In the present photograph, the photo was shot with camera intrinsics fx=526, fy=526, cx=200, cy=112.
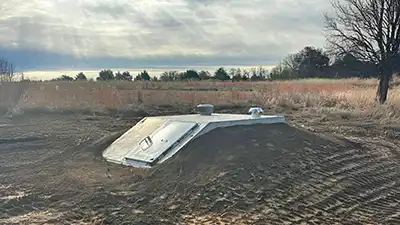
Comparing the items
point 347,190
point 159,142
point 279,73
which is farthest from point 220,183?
point 279,73

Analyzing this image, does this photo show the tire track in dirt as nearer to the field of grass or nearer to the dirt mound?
the dirt mound

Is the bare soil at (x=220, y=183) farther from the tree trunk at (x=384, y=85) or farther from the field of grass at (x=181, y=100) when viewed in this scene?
the tree trunk at (x=384, y=85)

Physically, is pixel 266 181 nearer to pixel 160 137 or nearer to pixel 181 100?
pixel 160 137

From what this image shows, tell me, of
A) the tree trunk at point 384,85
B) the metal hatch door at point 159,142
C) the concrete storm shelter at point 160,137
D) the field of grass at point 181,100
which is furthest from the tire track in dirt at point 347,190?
the tree trunk at point 384,85

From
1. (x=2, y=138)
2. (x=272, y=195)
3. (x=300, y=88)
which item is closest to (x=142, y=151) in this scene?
(x=272, y=195)

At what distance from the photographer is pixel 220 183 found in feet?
21.1

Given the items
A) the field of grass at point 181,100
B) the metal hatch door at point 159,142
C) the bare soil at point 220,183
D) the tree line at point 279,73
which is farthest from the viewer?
the tree line at point 279,73

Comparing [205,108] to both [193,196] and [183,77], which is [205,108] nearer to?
[193,196]

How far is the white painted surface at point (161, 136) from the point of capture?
304 inches

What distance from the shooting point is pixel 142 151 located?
26.3 feet

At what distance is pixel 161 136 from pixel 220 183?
2092mm

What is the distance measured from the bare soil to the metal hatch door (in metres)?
0.32

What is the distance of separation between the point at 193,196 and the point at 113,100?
11799mm

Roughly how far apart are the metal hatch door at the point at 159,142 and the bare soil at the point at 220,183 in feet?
1.05
